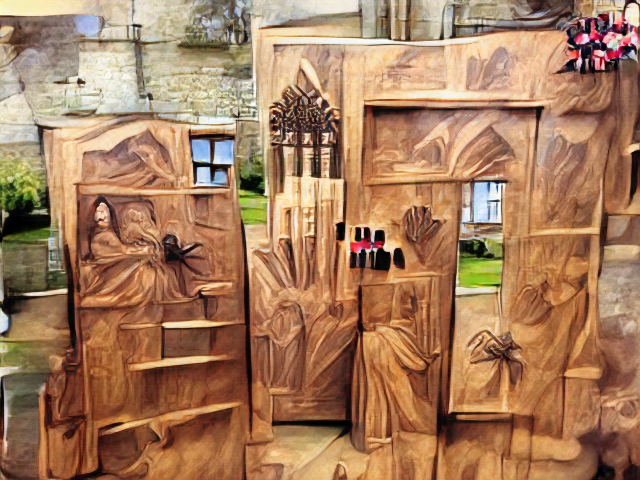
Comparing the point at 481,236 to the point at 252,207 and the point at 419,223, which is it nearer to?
the point at 419,223

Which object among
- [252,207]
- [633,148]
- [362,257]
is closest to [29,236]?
[252,207]

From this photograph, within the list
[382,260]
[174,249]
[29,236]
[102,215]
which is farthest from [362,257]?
[29,236]

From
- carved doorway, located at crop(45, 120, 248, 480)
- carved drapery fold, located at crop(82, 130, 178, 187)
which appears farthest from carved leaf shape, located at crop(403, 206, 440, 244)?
carved drapery fold, located at crop(82, 130, 178, 187)

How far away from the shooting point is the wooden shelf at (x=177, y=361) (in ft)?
5.54

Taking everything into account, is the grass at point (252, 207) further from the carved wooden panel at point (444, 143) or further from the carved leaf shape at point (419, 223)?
the carved leaf shape at point (419, 223)

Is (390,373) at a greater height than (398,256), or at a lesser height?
lesser

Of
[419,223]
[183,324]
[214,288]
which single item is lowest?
[183,324]

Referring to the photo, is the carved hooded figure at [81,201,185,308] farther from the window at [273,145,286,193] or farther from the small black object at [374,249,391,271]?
the small black object at [374,249,391,271]

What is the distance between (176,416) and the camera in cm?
171

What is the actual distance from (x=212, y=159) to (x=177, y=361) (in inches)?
25.5

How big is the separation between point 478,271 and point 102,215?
46.8 inches

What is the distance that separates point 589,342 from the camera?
174 cm

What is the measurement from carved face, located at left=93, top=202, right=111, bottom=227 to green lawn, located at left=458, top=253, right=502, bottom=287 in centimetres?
111

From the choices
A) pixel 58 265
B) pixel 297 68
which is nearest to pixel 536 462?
pixel 297 68
